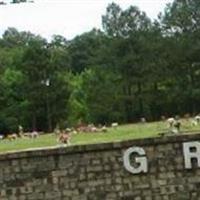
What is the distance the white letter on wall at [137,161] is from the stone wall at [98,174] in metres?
0.08

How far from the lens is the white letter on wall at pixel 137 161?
19797mm

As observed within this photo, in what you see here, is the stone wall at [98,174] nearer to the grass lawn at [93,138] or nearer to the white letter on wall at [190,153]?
the white letter on wall at [190,153]

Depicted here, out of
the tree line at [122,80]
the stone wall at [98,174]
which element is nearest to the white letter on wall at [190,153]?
the stone wall at [98,174]

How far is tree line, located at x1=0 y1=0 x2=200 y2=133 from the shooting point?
61.4 m

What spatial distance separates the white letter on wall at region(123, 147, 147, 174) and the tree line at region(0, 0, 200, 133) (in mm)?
39439

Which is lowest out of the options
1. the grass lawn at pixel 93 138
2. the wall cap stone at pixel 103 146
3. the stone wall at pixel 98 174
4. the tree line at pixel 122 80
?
the stone wall at pixel 98 174

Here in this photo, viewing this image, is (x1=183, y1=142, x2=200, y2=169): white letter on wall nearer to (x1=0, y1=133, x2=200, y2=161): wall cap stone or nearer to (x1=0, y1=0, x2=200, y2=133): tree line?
(x1=0, y1=133, x2=200, y2=161): wall cap stone

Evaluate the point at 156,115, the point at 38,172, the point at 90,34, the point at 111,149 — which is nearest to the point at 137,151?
the point at 111,149

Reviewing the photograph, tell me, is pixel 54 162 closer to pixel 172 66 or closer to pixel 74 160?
pixel 74 160

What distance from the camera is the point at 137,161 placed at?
19.9m

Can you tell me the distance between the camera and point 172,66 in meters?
62.0

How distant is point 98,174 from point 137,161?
854mm

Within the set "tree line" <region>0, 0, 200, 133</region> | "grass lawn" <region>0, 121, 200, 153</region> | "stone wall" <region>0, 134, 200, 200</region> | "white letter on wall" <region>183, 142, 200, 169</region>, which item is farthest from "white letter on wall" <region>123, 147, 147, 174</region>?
"tree line" <region>0, 0, 200, 133</region>

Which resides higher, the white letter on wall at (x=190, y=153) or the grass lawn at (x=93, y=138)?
the grass lawn at (x=93, y=138)
